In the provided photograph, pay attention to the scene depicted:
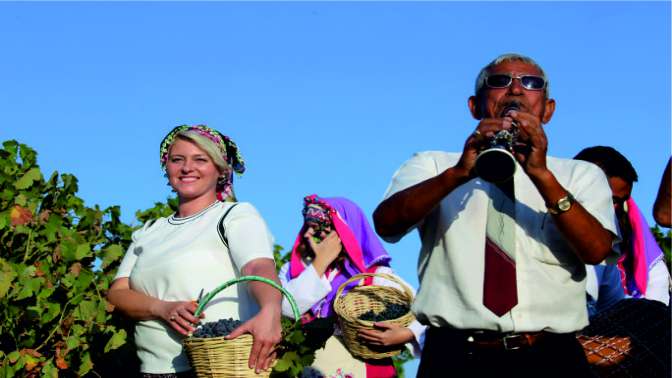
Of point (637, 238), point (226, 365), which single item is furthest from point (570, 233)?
point (637, 238)

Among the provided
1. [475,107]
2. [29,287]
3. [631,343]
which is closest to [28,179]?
[29,287]

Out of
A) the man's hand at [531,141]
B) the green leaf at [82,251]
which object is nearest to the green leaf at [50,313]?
the green leaf at [82,251]

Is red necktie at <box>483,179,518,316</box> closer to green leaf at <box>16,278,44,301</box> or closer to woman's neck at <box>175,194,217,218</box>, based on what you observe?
woman's neck at <box>175,194,217,218</box>

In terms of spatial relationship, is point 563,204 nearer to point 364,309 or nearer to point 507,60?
point 507,60

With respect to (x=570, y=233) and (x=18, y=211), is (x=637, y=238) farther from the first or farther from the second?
(x=18, y=211)

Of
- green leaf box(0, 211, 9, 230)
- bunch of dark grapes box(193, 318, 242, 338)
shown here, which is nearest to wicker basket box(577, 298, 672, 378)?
bunch of dark grapes box(193, 318, 242, 338)

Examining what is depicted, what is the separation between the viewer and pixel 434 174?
4.32 meters

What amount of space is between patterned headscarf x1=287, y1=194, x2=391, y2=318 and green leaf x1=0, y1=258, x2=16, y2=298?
2034 millimetres

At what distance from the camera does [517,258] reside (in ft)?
13.3

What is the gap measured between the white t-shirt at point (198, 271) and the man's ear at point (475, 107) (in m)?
1.14

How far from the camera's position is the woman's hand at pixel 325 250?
746 centimetres

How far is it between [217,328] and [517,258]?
4.25ft

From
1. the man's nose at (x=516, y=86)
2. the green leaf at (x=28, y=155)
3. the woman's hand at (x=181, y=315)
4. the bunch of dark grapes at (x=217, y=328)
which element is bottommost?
the bunch of dark grapes at (x=217, y=328)

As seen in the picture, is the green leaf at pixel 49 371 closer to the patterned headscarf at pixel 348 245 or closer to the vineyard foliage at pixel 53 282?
the vineyard foliage at pixel 53 282
